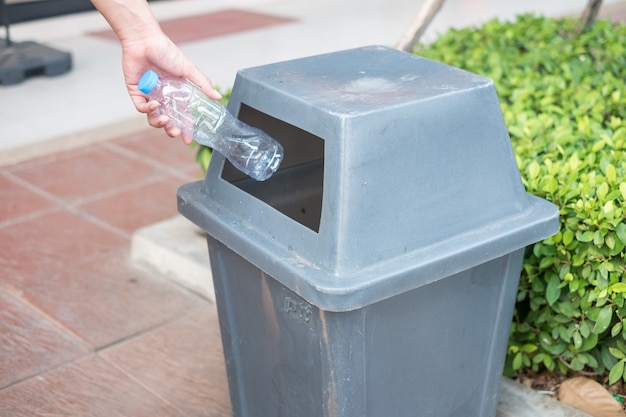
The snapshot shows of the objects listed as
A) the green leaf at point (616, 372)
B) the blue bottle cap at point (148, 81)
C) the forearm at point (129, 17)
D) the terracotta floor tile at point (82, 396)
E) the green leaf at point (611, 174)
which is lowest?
the terracotta floor tile at point (82, 396)

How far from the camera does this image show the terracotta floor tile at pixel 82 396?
272 cm

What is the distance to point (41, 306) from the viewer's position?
334cm

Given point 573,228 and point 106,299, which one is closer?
point 573,228

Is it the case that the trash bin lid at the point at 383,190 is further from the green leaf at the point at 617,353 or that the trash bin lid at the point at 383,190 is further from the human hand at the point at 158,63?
the green leaf at the point at 617,353

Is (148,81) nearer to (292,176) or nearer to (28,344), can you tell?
(292,176)

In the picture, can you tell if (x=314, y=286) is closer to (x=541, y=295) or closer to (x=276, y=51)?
(x=541, y=295)

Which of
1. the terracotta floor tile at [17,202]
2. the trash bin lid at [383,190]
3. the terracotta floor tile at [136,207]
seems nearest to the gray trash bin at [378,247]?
the trash bin lid at [383,190]

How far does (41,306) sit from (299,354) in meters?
1.71

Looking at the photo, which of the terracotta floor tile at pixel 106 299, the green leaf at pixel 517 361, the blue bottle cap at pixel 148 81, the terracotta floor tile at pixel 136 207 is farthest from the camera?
the terracotta floor tile at pixel 136 207

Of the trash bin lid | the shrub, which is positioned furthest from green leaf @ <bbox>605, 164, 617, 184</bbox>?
the trash bin lid

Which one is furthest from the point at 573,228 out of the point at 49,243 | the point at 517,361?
the point at 49,243

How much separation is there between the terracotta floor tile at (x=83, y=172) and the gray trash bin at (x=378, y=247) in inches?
92.0

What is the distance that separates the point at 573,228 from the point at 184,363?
1.46 m

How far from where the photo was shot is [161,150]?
5035 mm
